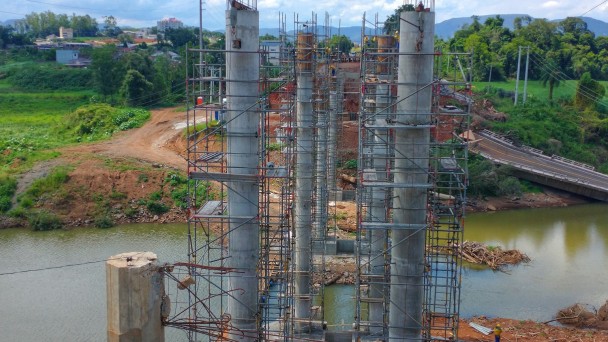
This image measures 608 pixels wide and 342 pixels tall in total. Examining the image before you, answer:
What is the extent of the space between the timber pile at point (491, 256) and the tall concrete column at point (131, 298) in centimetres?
1754

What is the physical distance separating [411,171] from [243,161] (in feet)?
9.82

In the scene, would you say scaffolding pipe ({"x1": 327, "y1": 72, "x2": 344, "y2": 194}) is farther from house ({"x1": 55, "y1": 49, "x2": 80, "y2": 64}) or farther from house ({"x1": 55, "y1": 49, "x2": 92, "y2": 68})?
house ({"x1": 55, "y1": 49, "x2": 80, "y2": 64})

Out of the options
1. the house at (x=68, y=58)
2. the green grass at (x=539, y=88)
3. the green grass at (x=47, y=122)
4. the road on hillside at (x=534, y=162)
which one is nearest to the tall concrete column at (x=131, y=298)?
the green grass at (x=47, y=122)

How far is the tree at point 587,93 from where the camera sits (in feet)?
169

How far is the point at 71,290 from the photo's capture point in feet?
68.5

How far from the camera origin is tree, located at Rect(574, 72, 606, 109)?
169ft

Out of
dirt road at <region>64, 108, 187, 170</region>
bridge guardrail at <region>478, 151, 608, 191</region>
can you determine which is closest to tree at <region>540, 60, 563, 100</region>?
bridge guardrail at <region>478, 151, 608, 191</region>

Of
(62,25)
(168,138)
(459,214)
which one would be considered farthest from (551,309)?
(62,25)

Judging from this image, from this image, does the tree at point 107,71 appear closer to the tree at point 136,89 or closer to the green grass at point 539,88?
the tree at point 136,89

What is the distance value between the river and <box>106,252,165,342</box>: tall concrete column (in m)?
7.62

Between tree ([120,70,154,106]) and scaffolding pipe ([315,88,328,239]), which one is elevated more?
tree ([120,70,154,106])

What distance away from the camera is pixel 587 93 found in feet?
170

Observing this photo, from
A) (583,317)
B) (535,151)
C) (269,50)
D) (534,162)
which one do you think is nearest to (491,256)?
(583,317)

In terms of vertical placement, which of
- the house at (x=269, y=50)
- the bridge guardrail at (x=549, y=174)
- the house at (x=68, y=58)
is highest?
the house at (x=68, y=58)
